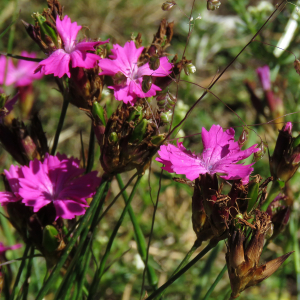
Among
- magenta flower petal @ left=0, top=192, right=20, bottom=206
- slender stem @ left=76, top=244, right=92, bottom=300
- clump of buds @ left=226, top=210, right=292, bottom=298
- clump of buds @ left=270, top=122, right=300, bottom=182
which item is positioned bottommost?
slender stem @ left=76, top=244, right=92, bottom=300

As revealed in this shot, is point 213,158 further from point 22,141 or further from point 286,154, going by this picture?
point 22,141

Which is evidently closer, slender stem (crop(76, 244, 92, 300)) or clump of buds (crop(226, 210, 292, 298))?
clump of buds (crop(226, 210, 292, 298))

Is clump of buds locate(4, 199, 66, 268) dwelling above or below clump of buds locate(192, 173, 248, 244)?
below

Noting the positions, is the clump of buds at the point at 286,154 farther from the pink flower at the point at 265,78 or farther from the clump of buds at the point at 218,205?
the pink flower at the point at 265,78

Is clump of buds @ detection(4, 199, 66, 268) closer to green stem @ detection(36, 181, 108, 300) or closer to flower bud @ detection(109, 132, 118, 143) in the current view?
green stem @ detection(36, 181, 108, 300)

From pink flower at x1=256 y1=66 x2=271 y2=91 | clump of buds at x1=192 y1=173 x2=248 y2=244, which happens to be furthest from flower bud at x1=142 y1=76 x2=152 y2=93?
pink flower at x1=256 y1=66 x2=271 y2=91

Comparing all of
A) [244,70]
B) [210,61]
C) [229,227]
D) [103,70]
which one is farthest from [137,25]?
[229,227]
